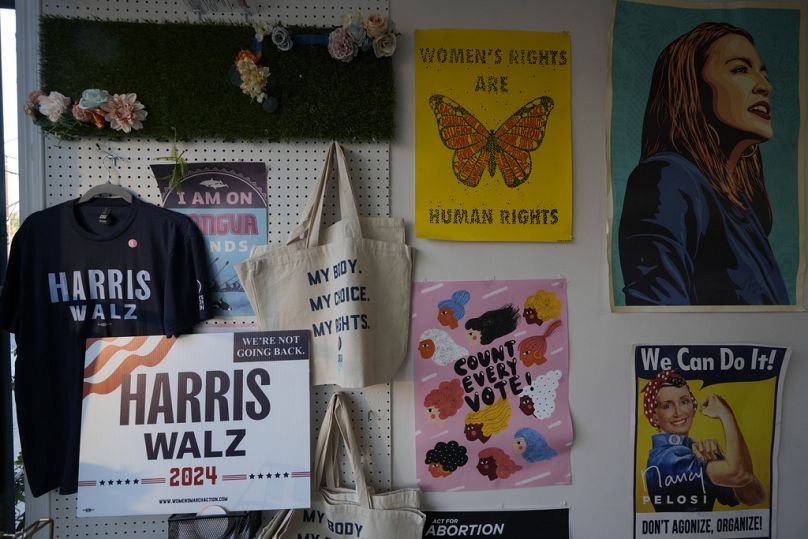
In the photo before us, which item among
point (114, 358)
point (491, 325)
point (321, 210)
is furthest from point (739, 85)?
point (114, 358)

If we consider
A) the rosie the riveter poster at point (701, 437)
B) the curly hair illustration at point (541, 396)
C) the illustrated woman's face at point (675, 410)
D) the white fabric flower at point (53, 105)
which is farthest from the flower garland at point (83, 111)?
the illustrated woman's face at point (675, 410)

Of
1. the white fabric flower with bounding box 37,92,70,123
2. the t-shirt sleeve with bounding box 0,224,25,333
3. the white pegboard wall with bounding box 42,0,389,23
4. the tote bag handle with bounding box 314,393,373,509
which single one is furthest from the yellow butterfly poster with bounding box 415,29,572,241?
the t-shirt sleeve with bounding box 0,224,25,333

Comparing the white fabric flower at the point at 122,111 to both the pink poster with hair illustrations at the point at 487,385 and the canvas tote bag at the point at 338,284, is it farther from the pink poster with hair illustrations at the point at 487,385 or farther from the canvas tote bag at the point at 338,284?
the pink poster with hair illustrations at the point at 487,385

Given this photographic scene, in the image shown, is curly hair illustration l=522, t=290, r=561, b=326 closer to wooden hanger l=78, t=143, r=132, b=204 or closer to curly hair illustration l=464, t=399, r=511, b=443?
curly hair illustration l=464, t=399, r=511, b=443

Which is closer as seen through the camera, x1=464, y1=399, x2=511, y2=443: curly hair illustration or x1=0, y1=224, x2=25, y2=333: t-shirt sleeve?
x1=0, y1=224, x2=25, y2=333: t-shirt sleeve

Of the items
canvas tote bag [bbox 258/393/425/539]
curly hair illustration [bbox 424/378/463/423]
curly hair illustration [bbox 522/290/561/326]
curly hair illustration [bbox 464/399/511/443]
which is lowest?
canvas tote bag [bbox 258/393/425/539]

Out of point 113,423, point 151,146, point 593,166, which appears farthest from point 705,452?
point 151,146

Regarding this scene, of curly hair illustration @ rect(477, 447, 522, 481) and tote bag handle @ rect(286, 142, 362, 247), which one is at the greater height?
tote bag handle @ rect(286, 142, 362, 247)

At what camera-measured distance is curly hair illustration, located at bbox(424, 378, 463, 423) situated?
43.7 inches

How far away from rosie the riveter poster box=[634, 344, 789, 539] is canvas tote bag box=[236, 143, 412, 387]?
70cm

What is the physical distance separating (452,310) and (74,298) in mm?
920

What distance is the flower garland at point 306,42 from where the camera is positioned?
1014 millimetres

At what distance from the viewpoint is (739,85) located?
3.84 ft

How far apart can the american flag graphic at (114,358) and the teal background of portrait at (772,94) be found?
1.19 m
